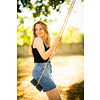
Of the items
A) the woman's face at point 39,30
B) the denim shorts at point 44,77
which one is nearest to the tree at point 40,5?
the woman's face at point 39,30

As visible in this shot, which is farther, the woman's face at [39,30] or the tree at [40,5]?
the tree at [40,5]

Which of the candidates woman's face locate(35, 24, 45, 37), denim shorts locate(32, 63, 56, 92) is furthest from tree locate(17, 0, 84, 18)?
denim shorts locate(32, 63, 56, 92)

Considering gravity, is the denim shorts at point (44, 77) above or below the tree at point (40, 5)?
below

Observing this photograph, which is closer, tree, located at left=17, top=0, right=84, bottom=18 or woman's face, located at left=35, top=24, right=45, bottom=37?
woman's face, located at left=35, top=24, right=45, bottom=37

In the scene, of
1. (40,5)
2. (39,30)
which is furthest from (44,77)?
(40,5)

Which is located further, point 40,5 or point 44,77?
point 40,5

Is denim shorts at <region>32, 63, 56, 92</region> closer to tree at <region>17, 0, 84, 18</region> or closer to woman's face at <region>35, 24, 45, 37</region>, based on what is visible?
woman's face at <region>35, 24, 45, 37</region>

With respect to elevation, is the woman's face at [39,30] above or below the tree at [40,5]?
below

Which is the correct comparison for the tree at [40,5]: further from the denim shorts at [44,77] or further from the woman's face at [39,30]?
the denim shorts at [44,77]

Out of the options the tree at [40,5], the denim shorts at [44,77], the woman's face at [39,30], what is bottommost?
the denim shorts at [44,77]

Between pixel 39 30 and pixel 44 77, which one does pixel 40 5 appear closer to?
pixel 39 30

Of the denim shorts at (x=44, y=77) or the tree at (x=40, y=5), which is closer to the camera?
the denim shorts at (x=44, y=77)
